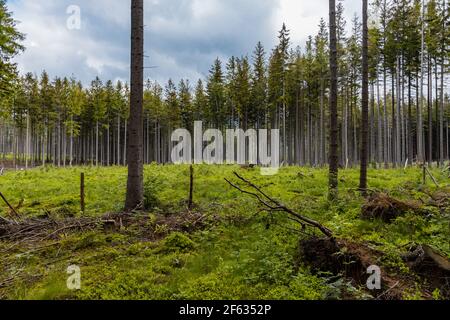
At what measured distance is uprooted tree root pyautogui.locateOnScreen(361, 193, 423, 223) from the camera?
7053 mm

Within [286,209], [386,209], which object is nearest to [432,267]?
[286,209]

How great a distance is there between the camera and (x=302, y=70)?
3331cm

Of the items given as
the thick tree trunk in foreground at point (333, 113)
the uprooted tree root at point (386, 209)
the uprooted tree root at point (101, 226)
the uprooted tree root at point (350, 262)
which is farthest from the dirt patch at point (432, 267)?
the thick tree trunk in foreground at point (333, 113)

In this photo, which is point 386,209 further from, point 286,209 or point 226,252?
point 226,252

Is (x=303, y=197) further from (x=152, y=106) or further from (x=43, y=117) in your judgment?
(x=43, y=117)

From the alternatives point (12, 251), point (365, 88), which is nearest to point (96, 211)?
point (12, 251)

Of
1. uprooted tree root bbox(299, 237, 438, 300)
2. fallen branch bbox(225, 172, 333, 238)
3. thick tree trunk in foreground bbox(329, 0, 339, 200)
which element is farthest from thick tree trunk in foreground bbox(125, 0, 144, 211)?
thick tree trunk in foreground bbox(329, 0, 339, 200)

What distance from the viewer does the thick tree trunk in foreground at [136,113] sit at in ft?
25.4

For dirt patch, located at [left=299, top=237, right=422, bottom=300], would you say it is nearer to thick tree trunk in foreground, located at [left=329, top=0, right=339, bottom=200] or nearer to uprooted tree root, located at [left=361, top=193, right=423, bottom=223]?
uprooted tree root, located at [left=361, top=193, right=423, bottom=223]

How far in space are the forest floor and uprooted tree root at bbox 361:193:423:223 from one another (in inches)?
1.0

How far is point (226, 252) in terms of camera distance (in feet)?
18.4

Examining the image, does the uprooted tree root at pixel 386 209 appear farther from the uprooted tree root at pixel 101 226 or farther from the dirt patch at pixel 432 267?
the uprooted tree root at pixel 101 226

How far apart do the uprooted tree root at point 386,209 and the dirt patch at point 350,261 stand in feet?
8.17

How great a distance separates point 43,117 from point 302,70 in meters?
40.6
